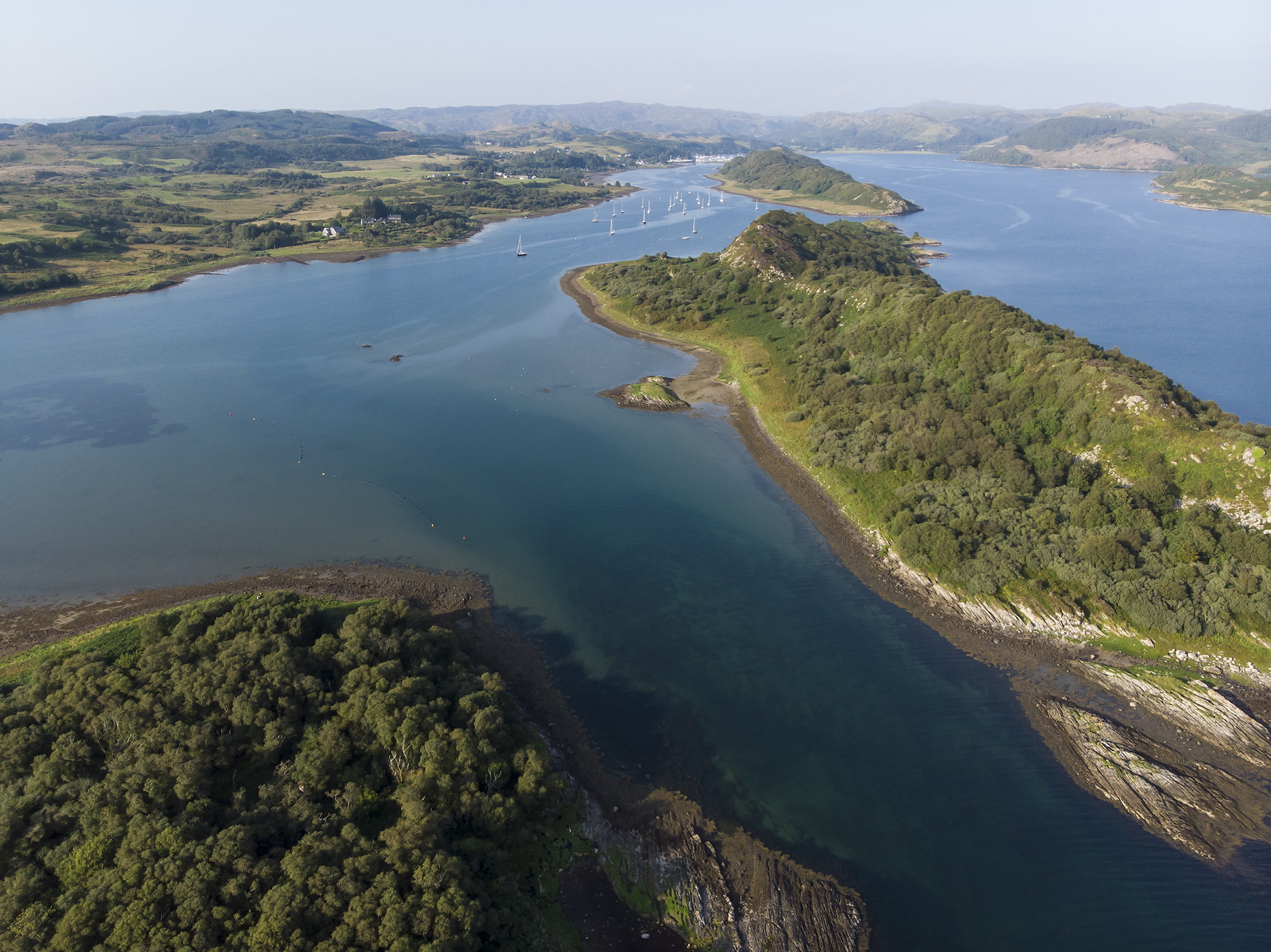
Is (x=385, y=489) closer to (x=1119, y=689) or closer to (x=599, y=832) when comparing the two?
(x=599, y=832)

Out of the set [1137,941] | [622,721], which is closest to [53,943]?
[622,721]

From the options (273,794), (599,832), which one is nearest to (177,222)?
(273,794)

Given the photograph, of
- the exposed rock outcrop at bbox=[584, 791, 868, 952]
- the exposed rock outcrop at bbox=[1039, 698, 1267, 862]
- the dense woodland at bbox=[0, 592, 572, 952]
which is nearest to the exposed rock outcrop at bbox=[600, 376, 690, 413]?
the dense woodland at bbox=[0, 592, 572, 952]

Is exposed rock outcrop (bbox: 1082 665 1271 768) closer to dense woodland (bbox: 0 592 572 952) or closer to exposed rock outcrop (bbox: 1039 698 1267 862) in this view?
exposed rock outcrop (bbox: 1039 698 1267 862)

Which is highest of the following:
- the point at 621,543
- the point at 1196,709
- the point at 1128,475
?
the point at 1128,475

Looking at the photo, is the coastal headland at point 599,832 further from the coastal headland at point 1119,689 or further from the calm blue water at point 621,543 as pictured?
the coastal headland at point 1119,689

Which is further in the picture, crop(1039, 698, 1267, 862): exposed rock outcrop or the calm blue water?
crop(1039, 698, 1267, 862): exposed rock outcrop

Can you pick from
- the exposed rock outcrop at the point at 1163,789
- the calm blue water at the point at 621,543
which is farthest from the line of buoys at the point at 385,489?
the exposed rock outcrop at the point at 1163,789
